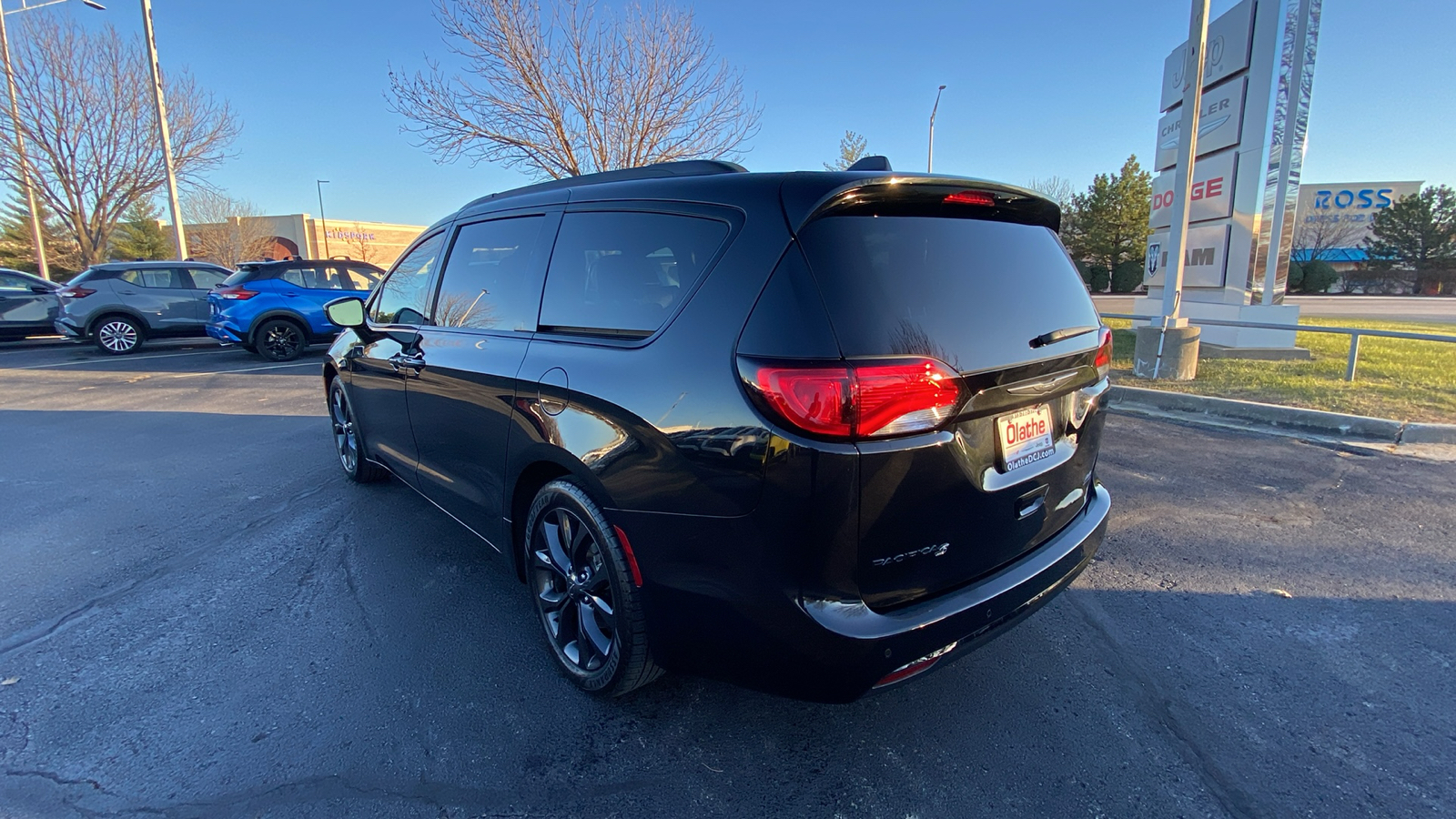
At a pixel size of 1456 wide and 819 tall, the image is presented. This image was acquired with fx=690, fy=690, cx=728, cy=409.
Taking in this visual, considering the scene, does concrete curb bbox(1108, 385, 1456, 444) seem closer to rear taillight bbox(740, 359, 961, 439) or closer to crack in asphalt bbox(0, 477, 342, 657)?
rear taillight bbox(740, 359, 961, 439)

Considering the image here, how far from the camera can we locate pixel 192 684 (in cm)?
268

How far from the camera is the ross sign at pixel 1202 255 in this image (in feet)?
36.4

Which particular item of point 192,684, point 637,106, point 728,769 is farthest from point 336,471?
point 637,106

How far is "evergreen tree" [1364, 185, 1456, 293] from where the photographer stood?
4200cm

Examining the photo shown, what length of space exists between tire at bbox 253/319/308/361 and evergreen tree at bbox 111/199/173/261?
1320 inches

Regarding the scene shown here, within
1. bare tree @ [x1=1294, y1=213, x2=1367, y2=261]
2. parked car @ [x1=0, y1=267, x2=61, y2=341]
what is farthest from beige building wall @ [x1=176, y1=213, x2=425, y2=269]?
bare tree @ [x1=1294, y1=213, x2=1367, y2=261]

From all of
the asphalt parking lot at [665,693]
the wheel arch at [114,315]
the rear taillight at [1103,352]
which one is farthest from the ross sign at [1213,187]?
the wheel arch at [114,315]

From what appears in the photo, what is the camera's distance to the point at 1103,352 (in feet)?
9.00

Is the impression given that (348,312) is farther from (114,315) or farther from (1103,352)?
(114,315)

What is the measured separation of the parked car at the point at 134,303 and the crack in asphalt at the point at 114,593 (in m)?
11.9

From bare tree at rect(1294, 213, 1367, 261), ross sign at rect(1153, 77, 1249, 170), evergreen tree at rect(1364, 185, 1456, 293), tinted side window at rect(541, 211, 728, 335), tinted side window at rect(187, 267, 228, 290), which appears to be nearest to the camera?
tinted side window at rect(541, 211, 728, 335)

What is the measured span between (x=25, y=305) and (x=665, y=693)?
18.8 meters

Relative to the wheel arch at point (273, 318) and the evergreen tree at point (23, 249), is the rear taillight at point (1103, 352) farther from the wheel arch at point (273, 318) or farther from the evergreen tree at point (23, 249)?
the evergreen tree at point (23, 249)

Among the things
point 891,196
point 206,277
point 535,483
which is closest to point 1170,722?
point 891,196
